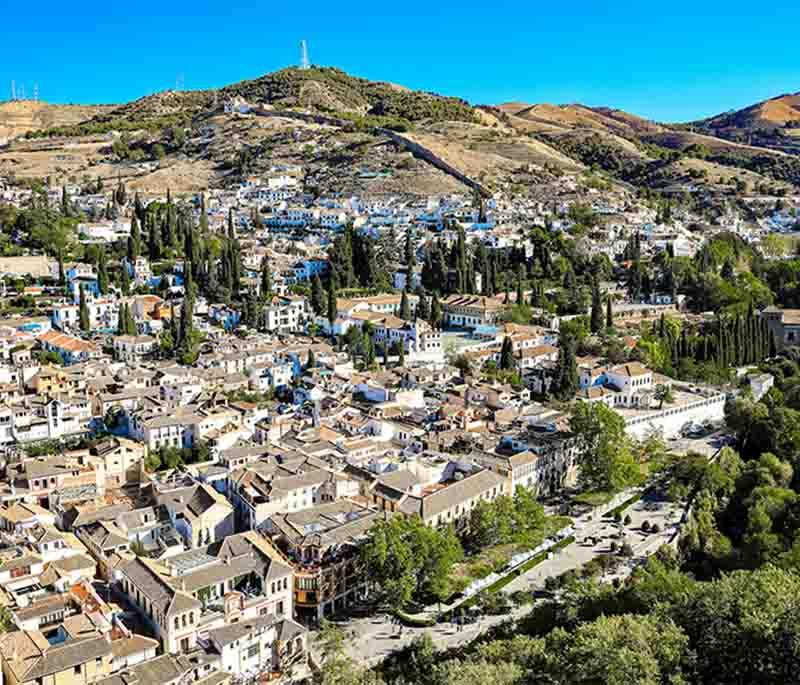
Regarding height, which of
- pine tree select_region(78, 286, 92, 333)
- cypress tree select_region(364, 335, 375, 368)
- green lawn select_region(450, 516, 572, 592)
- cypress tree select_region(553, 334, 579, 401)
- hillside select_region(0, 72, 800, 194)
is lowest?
green lawn select_region(450, 516, 572, 592)

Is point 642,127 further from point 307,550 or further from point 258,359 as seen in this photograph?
point 307,550

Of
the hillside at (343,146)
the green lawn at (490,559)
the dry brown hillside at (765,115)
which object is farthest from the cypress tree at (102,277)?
the dry brown hillside at (765,115)

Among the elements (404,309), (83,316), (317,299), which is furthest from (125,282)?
(404,309)

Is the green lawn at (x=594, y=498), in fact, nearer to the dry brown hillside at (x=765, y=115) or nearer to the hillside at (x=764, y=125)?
the hillside at (x=764, y=125)

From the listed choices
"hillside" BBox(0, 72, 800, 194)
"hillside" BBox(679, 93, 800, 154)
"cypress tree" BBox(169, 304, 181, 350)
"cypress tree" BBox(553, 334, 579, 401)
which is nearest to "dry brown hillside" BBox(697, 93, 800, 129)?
"hillside" BBox(679, 93, 800, 154)

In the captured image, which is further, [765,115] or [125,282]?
[765,115]

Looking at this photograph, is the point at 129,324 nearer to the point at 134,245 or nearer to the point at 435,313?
the point at 134,245

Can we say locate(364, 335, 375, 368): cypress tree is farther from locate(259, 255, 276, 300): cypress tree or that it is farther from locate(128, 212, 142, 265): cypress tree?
locate(128, 212, 142, 265): cypress tree

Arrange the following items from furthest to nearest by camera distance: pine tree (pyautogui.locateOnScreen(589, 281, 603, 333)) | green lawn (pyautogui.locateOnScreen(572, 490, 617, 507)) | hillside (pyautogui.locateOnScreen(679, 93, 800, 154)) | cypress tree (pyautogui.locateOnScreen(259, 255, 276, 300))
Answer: hillside (pyautogui.locateOnScreen(679, 93, 800, 154)), pine tree (pyautogui.locateOnScreen(589, 281, 603, 333)), cypress tree (pyautogui.locateOnScreen(259, 255, 276, 300)), green lawn (pyautogui.locateOnScreen(572, 490, 617, 507))

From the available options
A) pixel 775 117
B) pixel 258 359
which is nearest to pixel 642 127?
pixel 775 117
